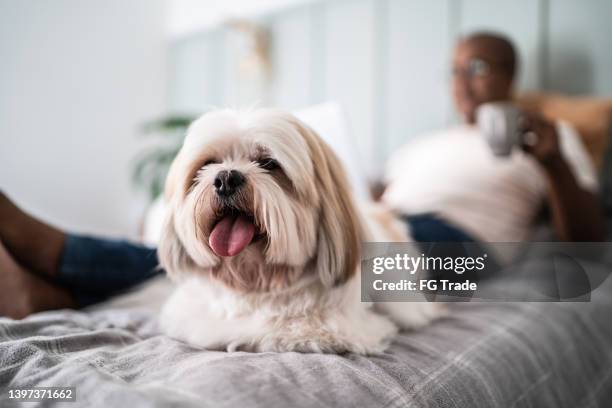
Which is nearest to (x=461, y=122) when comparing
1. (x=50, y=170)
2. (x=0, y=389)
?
(x=0, y=389)

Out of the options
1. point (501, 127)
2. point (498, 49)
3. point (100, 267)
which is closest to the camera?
point (100, 267)

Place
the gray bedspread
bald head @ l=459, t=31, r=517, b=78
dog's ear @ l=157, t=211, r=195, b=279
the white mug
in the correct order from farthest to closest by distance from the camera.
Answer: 1. bald head @ l=459, t=31, r=517, b=78
2. the white mug
3. dog's ear @ l=157, t=211, r=195, b=279
4. the gray bedspread

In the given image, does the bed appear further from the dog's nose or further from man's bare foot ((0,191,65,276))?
the dog's nose

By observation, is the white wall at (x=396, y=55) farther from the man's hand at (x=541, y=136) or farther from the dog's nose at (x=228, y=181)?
the dog's nose at (x=228, y=181)

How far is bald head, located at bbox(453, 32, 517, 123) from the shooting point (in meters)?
2.02

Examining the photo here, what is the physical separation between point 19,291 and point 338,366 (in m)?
0.83

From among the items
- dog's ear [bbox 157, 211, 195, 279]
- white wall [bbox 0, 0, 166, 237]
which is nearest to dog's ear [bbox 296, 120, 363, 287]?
dog's ear [bbox 157, 211, 195, 279]

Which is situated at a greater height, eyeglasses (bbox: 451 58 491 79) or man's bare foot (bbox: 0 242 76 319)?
eyeglasses (bbox: 451 58 491 79)

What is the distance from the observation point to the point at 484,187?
1.77m

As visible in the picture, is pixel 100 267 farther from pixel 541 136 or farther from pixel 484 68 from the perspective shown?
pixel 484 68

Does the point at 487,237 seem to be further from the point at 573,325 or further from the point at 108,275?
the point at 108,275

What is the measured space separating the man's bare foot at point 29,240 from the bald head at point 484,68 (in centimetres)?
183

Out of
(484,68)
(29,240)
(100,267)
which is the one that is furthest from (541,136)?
(29,240)

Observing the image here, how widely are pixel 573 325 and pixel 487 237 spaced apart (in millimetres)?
503
